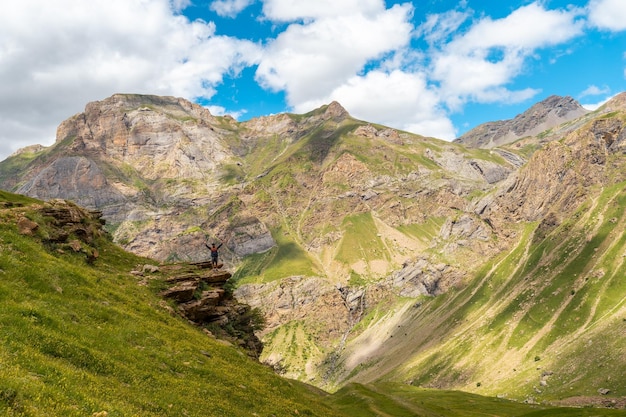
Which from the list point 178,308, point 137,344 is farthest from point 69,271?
point 178,308

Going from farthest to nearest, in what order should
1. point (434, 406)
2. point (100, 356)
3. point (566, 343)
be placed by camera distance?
point (566, 343) → point (434, 406) → point (100, 356)

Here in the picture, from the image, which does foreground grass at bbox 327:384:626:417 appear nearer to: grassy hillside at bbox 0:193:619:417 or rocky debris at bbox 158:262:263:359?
rocky debris at bbox 158:262:263:359

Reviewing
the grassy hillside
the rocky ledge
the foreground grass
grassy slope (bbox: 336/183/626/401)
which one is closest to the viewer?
the grassy hillside

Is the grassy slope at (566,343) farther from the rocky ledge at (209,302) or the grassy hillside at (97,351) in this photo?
the grassy hillside at (97,351)

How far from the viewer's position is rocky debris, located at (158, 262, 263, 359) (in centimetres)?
4928

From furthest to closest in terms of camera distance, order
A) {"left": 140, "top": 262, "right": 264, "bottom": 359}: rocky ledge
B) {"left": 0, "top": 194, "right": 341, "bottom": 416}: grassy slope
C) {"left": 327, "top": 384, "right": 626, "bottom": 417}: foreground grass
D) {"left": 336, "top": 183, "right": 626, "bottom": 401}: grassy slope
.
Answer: {"left": 336, "top": 183, "right": 626, "bottom": 401}: grassy slope
{"left": 327, "top": 384, "right": 626, "bottom": 417}: foreground grass
{"left": 140, "top": 262, "right": 264, "bottom": 359}: rocky ledge
{"left": 0, "top": 194, "right": 341, "bottom": 416}: grassy slope

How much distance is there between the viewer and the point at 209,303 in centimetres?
5353

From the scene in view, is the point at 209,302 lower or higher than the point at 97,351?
higher

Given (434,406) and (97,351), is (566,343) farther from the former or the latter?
(97,351)

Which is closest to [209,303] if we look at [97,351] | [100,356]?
[97,351]

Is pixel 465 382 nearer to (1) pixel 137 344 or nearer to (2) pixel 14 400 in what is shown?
(1) pixel 137 344

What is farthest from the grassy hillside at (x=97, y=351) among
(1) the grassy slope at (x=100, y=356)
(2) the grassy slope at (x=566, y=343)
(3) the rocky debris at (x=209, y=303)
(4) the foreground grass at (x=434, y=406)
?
(2) the grassy slope at (x=566, y=343)

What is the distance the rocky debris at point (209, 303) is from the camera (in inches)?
1940

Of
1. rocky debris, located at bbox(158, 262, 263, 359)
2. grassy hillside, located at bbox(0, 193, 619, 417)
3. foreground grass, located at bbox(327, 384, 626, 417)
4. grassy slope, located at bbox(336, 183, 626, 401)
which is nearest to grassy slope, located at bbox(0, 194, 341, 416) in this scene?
grassy hillside, located at bbox(0, 193, 619, 417)
